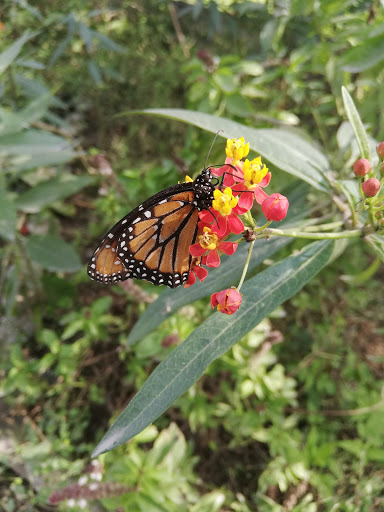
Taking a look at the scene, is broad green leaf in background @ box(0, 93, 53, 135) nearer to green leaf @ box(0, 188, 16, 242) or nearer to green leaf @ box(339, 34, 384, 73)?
green leaf @ box(0, 188, 16, 242)

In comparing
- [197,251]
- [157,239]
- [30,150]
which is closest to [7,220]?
[30,150]

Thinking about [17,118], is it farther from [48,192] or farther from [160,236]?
[160,236]

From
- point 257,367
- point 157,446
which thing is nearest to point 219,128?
point 257,367

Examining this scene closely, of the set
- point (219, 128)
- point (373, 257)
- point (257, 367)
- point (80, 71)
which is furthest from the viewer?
point (80, 71)

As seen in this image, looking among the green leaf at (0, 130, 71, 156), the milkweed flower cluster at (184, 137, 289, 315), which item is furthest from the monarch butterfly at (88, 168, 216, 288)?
the green leaf at (0, 130, 71, 156)

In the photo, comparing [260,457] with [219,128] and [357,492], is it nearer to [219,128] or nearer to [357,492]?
[357,492]

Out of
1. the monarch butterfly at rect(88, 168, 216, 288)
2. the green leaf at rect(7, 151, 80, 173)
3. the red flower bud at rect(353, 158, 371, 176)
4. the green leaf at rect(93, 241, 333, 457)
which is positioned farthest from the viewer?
the green leaf at rect(7, 151, 80, 173)
